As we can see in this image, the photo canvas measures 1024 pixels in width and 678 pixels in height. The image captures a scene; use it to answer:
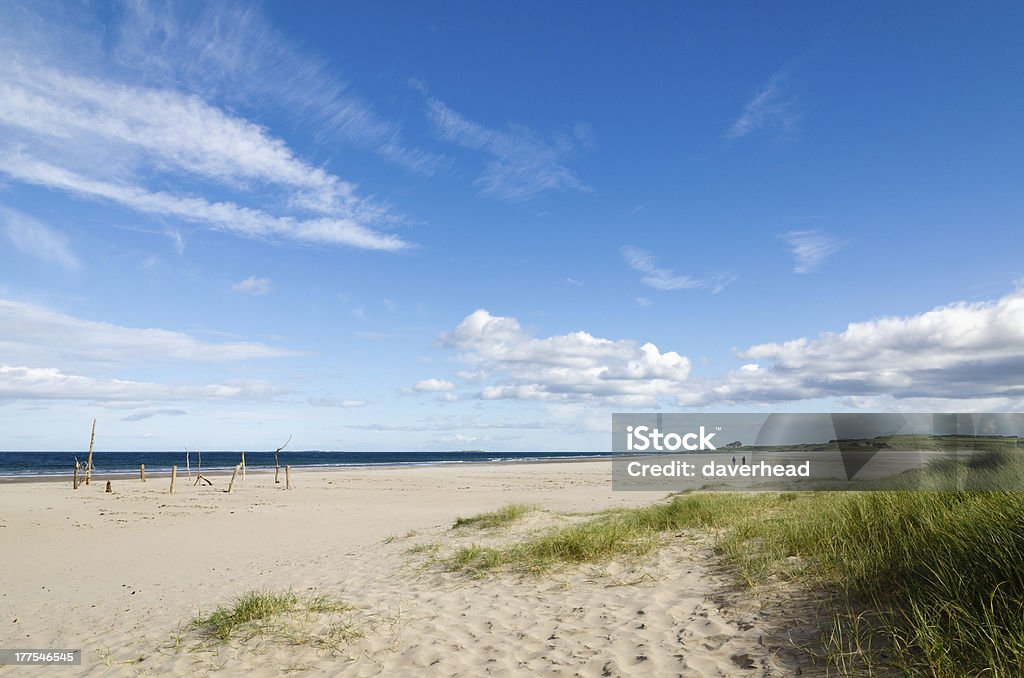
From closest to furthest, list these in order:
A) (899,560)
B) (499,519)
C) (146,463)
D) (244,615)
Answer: (899,560) < (244,615) < (499,519) < (146,463)

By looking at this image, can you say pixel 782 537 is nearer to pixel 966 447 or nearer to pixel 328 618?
pixel 328 618

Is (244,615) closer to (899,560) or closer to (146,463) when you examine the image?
(899,560)

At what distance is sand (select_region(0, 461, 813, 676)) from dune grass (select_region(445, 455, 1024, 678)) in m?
0.46

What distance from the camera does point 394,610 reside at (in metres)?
8.13

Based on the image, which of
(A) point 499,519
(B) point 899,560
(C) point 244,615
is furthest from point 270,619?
(A) point 499,519

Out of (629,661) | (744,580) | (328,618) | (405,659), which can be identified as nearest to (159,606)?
(328,618)

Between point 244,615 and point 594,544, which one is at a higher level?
point 594,544

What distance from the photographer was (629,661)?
237 inches

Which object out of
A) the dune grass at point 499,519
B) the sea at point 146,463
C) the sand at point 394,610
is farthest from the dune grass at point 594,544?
the sea at point 146,463

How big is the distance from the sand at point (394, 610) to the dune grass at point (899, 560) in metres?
0.46

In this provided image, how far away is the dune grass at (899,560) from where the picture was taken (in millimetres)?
4961

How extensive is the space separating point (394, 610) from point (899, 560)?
583 cm

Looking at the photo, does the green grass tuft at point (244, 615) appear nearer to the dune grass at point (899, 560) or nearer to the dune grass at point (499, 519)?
the dune grass at point (899, 560)

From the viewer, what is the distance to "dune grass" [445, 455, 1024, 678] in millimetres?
4961
